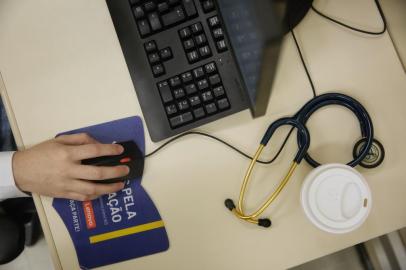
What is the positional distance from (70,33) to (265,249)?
49cm

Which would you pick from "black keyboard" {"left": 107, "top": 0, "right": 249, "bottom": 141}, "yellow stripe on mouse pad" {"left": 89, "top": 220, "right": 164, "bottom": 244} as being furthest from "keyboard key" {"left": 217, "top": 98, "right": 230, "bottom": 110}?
"yellow stripe on mouse pad" {"left": 89, "top": 220, "right": 164, "bottom": 244}

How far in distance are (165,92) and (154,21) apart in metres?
0.12

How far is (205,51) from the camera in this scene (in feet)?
1.94

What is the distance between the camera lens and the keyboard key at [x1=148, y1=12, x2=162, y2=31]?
0.60 m

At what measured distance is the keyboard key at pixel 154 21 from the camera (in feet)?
1.97

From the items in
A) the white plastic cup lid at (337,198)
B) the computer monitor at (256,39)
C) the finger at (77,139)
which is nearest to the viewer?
the computer monitor at (256,39)

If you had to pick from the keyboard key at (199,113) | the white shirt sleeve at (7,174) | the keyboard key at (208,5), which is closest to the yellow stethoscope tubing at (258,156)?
the keyboard key at (199,113)

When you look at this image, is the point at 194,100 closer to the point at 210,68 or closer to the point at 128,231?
the point at 210,68

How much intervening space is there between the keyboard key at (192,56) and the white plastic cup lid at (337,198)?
0.25 metres

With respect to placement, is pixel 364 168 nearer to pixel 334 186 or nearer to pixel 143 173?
pixel 334 186

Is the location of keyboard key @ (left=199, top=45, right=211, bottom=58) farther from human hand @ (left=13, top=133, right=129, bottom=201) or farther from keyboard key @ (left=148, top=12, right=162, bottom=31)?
human hand @ (left=13, top=133, right=129, bottom=201)

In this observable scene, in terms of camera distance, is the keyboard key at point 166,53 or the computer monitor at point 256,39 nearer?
the computer monitor at point 256,39

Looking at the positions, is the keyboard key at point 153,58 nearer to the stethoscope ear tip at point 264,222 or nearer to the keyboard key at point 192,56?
the keyboard key at point 192,56

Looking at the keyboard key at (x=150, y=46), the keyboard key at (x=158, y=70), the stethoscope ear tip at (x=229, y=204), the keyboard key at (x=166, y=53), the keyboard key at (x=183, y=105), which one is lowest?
the stethoscope ear tip at (x=229, y=204)
